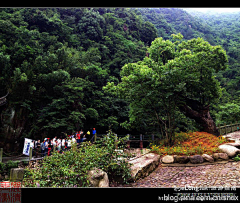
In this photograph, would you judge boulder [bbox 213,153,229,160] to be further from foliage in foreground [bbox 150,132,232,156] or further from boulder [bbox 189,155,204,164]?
boulder [bbox 189,155,204,164]

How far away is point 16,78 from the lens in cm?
1488

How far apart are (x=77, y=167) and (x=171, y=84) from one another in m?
5.52

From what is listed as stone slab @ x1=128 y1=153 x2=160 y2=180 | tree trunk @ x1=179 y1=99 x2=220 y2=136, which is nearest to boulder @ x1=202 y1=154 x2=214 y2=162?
stone slab @ x1=128 y1=153 x2=160 y2=180

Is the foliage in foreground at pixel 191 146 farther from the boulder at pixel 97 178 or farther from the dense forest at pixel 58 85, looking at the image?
the boulder at pixel 97 178

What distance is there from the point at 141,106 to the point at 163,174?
13.3ft

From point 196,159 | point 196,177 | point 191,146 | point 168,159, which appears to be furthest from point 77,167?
point 191,146

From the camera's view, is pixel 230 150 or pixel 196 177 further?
pixel 230 150

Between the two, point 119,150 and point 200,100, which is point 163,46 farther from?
point 119,150

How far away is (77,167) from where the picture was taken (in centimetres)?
436

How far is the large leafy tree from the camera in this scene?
8.12m

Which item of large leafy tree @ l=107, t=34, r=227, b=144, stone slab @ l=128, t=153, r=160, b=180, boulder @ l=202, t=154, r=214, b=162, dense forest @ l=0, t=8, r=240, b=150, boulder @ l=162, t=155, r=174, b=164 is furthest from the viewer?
dense forest @ l=0, t=8, r=240, b=150

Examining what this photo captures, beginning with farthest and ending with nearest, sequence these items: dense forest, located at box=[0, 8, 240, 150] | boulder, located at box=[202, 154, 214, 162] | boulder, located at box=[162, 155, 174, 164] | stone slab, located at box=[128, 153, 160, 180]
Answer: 1. dense forest, located at box=[0, 8, 240, 150]
2. boulder, located at box=[162, 155, 174, 164]
3. boulder, located at box=[202, 154, 214, 162]
4. stone slab, located at box=[128, 153, 160, 180]

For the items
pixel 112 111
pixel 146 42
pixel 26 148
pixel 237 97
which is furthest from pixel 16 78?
pixel 237 97

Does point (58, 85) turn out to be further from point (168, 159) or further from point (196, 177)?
point (196, 177)
